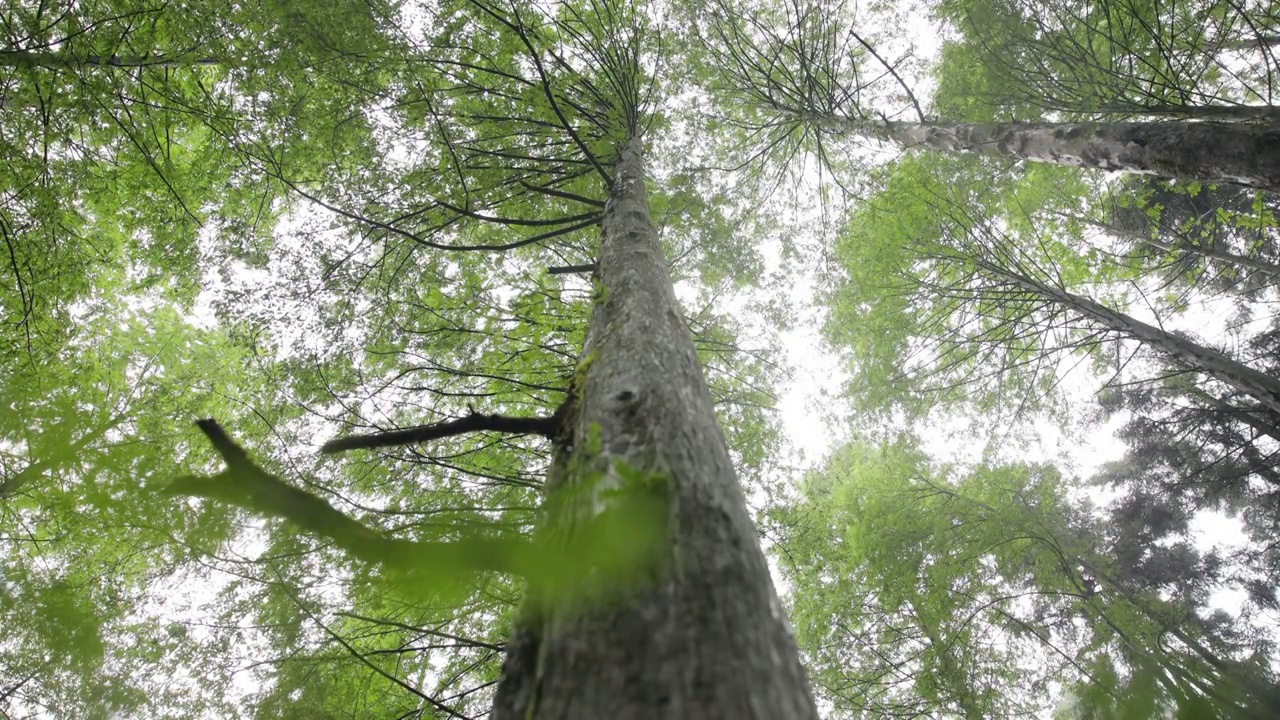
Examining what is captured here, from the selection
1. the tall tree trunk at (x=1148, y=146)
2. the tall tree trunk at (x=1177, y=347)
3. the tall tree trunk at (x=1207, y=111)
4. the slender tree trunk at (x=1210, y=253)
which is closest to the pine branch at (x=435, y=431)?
the tall tree trunk at (x=1148, y=146)

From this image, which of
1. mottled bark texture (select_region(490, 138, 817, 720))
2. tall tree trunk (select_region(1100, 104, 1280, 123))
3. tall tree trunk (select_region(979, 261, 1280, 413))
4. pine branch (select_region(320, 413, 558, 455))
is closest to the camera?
mottled bark texture (select_region(490, 138, 817, 720))

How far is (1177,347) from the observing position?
16.8 ft

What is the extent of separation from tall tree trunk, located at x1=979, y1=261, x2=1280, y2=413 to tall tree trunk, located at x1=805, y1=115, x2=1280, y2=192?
51.2 inches

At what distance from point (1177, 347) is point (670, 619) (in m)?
6.80

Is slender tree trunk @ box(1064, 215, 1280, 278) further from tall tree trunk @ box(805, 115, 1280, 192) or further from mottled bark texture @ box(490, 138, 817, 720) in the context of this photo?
mottled bark texture @ box(490, 138, 817, 720)

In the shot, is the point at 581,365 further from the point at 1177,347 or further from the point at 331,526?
the point at 1177,347

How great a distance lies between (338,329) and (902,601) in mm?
7339

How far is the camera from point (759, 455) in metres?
5.73

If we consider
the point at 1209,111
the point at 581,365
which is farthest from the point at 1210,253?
the point at 581,365

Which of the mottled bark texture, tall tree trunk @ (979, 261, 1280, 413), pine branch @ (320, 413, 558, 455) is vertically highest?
tall tree trunk @ (979, 261, 1280, 413)

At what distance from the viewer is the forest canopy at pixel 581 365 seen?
3.39ft

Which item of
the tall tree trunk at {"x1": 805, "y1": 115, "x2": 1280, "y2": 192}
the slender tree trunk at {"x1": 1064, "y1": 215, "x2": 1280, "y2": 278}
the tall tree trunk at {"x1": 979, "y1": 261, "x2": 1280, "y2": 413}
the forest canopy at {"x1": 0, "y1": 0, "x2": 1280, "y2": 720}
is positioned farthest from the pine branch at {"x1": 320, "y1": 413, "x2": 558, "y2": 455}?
the slender tree trunk at {"x1": 1064, "y1": 215, "x2": 1280, "y2": 278}

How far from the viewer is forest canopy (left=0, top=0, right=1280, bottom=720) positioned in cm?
103

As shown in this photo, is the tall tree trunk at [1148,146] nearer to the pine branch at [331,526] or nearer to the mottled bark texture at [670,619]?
the mottled bark texture at [670,619]
